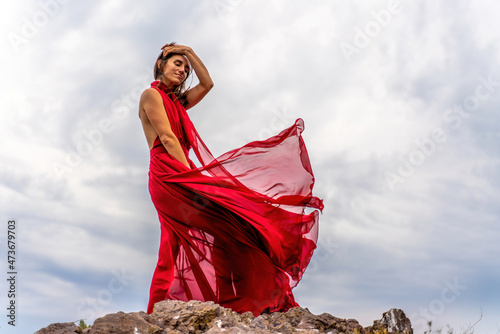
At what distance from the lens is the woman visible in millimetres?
5715

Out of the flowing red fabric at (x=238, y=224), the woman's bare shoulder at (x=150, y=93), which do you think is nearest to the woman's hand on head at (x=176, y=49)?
the woman's bare shoulder at (x=150, y=93)

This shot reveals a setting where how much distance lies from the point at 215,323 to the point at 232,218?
1.59m

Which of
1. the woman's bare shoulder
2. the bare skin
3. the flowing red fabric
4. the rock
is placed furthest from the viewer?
the woman's bare shoulder

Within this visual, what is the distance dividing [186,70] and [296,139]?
1.77 metres

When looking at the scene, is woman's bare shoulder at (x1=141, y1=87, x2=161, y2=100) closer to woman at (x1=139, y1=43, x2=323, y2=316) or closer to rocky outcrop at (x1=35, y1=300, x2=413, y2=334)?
woman at (x1=139, y1=43, x2=323, y2=316)

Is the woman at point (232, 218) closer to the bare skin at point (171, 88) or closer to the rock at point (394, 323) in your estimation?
the bare skin at point (171, 88)

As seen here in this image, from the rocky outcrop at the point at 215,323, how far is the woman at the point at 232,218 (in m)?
0.69

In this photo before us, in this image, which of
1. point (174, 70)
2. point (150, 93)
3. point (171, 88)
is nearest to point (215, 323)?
point (150, 93)

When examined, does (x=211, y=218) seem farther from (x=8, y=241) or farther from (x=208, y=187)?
(x=8, y=241)

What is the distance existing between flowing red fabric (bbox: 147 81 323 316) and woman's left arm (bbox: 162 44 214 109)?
65cm

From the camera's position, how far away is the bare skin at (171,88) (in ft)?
19.9

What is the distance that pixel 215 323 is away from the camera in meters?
4.31

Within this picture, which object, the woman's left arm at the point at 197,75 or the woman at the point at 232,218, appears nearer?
the woman at the point at 232,218

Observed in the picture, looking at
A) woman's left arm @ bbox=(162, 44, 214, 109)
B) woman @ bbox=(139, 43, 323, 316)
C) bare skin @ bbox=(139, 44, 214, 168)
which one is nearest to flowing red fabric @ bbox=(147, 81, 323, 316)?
woman @ bbox=(139, 43, 323, 316)
